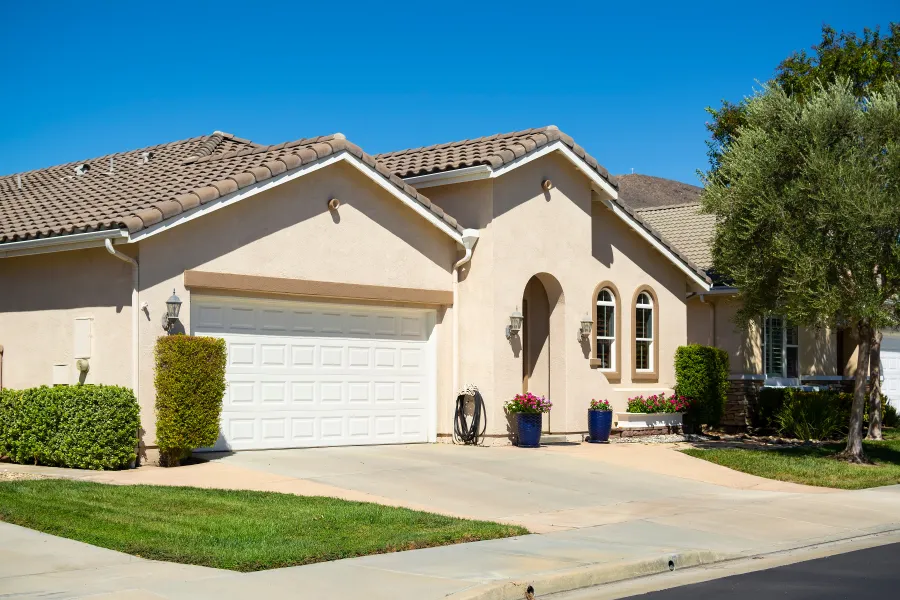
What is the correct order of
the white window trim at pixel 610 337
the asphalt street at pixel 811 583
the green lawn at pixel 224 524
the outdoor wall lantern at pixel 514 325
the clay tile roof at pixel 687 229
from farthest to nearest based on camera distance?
the clay tile roof at pixel 687 229, the white window trim at pixel 610 337, the outdoor wall lantern at pixel 514 325, the green lawn at pixel 224 524, the asphalt street at pixel 811 583

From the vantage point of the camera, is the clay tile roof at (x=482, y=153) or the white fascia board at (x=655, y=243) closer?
the clay tile roof at (x=482, y=153)

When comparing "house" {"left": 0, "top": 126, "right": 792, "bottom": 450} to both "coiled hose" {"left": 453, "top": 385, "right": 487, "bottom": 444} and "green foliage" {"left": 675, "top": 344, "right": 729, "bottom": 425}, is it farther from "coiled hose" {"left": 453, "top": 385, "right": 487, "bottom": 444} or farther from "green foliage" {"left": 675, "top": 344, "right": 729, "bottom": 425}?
"green foliage" {"left": 675, "top": 344, "right": 729, "bottom": 425}

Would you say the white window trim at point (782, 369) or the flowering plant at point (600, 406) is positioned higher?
the white window trim at point (782, 369)

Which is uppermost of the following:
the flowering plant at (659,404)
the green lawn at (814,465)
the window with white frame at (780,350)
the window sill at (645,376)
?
the window with white frame at (780,350)

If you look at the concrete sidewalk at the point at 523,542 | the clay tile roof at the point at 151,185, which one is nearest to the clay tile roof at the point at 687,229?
the clay tile roof at the point at 151,185

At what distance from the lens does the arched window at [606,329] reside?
2233 cm

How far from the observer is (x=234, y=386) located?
1667 cm

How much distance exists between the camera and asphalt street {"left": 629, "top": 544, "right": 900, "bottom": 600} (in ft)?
29.3

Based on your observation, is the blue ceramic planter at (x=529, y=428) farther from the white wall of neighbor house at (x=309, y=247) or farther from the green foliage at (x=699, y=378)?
the green foliage at (x=699, y=378)

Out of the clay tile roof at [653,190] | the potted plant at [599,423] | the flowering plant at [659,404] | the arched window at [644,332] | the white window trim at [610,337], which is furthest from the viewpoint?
the clay tile roof at [653,190]

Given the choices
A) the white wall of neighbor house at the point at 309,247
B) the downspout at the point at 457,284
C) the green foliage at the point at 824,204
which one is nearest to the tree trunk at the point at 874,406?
the green foliage at the point at 824,204

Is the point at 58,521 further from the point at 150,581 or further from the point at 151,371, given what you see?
the point at 151,371

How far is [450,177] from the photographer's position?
19531 mm

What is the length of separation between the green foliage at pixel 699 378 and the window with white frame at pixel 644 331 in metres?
0.62
